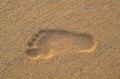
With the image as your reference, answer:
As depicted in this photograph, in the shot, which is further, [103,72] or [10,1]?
[10,1]

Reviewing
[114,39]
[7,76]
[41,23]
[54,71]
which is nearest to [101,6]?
Result: [114,39]

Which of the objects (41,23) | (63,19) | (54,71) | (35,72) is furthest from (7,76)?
(63,19)

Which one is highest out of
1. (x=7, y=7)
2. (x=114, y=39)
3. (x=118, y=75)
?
(x=7, y=7)

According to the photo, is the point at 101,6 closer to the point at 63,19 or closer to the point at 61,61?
the point at 63,19

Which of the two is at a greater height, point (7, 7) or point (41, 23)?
point (7, 7)
